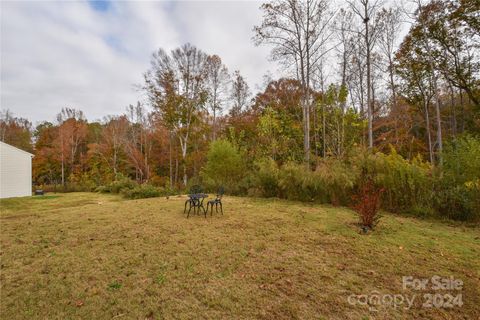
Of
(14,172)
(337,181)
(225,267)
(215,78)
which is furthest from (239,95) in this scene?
(225,267)

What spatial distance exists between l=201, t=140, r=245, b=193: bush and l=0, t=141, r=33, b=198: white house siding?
1256cm

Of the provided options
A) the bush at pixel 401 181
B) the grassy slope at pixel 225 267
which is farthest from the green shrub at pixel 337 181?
the grassy slope at pixel 225 267

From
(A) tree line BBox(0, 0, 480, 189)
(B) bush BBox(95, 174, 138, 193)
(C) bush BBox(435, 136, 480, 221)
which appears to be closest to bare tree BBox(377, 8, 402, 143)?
(A) tree line BBox(0, 0, 480, 189)

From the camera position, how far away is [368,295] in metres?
2.28

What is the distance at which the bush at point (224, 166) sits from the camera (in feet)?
36.9

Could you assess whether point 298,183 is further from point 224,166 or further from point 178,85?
point 178,85

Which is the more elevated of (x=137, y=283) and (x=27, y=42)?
(x=27, y=42)

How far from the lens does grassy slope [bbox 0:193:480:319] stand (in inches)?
84.2

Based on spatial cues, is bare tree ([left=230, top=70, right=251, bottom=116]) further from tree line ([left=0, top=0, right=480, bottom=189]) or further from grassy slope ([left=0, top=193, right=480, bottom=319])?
grassy slope ([left=0, top=193, right=480, bottom=319])

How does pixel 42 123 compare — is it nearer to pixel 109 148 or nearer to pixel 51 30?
pixel 109 148

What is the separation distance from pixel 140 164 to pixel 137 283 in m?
18.2

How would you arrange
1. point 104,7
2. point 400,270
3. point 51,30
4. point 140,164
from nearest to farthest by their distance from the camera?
point 400,270, point 104,7, point 51,30, point 140,164

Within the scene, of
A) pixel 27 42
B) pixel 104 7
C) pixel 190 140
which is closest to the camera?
pixel 104 7

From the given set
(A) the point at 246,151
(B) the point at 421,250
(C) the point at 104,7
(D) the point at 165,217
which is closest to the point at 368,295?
(B) the point at 421,250
